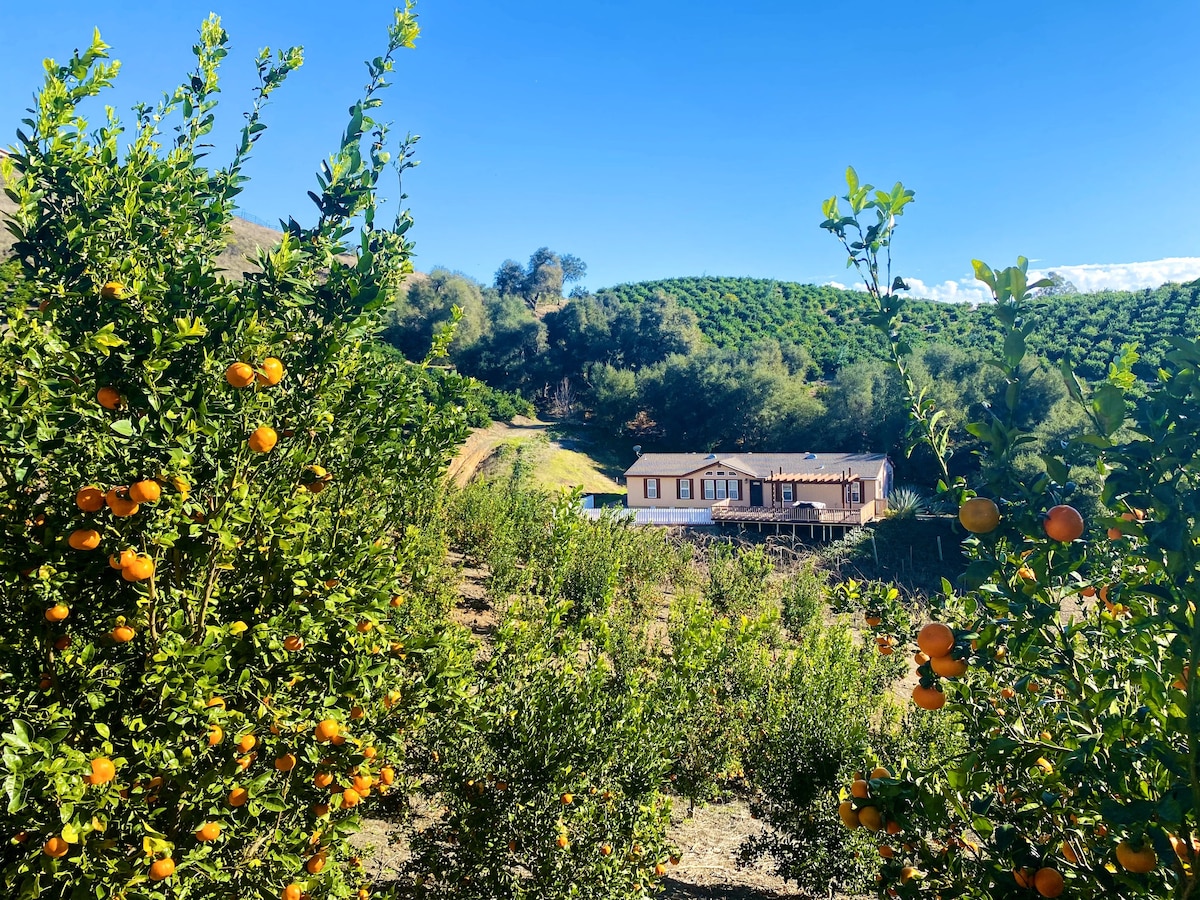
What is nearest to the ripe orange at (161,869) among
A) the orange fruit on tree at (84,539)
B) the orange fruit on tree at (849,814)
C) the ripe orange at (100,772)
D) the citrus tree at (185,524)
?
the citrus tree at (185,524)

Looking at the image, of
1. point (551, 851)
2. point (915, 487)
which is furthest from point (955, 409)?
point (551, 851)

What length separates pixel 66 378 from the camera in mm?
2049

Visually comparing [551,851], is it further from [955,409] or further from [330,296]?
[955,409]

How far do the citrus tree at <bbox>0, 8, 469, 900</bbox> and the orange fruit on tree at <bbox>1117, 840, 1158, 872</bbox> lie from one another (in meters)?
2.15

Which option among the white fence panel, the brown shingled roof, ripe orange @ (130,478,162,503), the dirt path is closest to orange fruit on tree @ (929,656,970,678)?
ripe orange @ (130,478,162,503)

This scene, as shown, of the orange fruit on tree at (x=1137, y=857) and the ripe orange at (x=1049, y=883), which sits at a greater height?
the orange fruit on tree at (x=1137, y=857)

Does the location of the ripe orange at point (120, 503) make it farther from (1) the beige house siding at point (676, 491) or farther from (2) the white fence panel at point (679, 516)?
(1) the beige house siding at point (676, 491)

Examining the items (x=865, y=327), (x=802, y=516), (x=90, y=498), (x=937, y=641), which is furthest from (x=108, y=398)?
(x=865, y=327)

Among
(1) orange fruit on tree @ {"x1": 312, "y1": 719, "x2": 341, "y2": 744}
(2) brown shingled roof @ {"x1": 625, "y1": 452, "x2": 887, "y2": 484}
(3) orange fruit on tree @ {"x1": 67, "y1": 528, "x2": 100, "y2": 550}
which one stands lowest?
(1) orange fruit on tree @ {"x1": 312, "y1": 719, "x2": 341, "y2": 744}

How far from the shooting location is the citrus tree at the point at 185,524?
81.4 inches

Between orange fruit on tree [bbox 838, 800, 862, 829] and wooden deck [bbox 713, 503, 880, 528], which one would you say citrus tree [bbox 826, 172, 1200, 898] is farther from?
wooden deck [bbox 713, 503, 880, 528]

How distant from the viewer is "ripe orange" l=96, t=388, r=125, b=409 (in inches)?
83.2

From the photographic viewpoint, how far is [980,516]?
5.48 feet

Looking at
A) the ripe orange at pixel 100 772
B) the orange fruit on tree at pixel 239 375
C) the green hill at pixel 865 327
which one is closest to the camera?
the ripe orange at pixel 100 772
